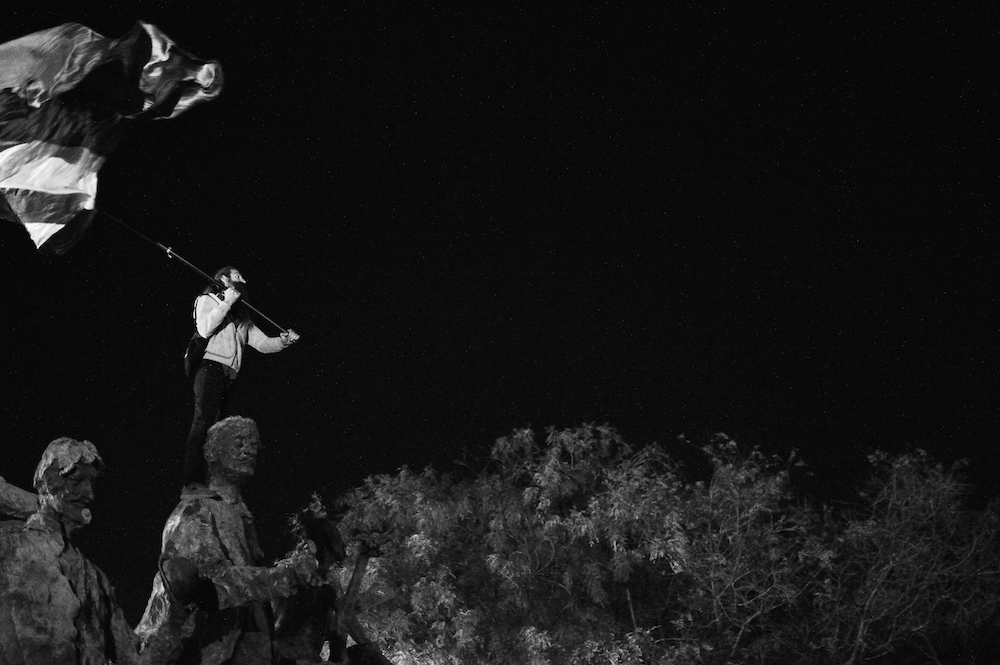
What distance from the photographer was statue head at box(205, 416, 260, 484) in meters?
6.20

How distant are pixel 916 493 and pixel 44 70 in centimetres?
1832

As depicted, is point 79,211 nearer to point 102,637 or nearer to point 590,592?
point 102,637

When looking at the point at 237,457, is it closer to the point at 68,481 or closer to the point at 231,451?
the point at 231,451

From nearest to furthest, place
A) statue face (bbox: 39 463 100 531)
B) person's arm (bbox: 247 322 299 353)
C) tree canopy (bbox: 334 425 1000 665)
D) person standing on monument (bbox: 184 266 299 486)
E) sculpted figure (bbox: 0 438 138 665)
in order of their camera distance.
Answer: sculpted figure (bbox: 0 438 138 665) → statue face (bbox: 39 463 100 531) → person standing on monument (bbox: 184 266 299 486) → person's arm (bbox: 247 322 299 353) → tree canopy (bbox: 334 425 1000 665)

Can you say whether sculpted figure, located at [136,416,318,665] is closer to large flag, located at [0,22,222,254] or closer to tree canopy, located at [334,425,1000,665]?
large flag, located at [0,22,222,254]

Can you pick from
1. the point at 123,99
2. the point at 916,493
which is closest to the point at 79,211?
the point at 123,99

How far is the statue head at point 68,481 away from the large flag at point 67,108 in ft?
5.99

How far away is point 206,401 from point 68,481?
2.06 metres

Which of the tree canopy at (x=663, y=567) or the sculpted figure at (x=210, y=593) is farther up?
the sculpted figure at (x=210, y=593)

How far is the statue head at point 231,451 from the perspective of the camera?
244 inches

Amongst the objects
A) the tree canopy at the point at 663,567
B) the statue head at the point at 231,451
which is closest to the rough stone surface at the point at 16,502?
the statue head at the point at 231,451

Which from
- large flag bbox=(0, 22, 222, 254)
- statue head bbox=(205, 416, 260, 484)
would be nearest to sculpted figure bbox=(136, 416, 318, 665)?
statue head bbox=(205, 416, 260, 484)

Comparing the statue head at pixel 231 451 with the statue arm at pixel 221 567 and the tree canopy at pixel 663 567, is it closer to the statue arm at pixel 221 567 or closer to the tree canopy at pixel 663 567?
the statue arm at pixel 221 567

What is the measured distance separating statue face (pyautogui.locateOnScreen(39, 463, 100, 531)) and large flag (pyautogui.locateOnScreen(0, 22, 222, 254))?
1.93 m
